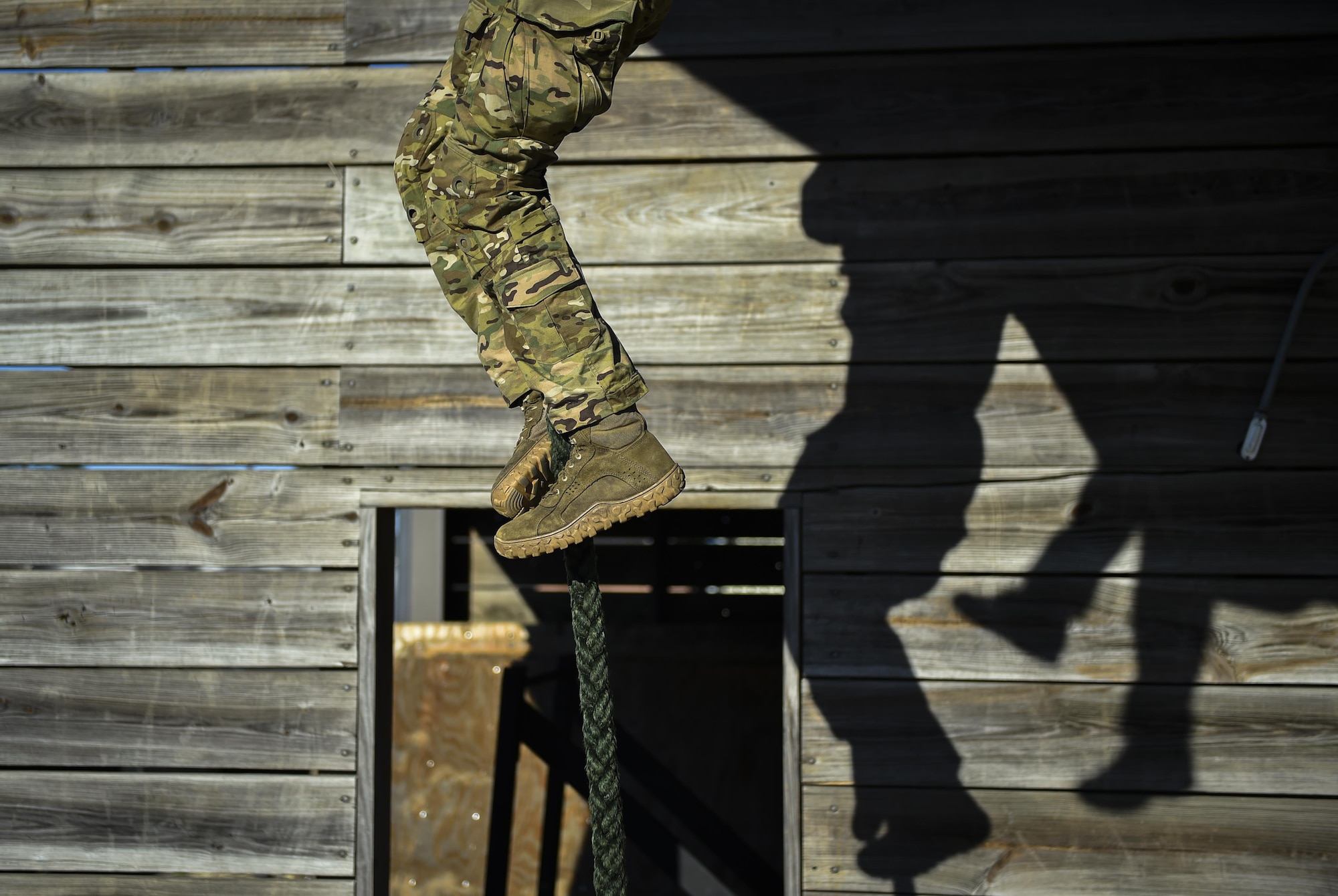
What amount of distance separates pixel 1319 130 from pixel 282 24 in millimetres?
2486

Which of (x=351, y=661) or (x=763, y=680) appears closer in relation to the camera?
(x=351, y=661)

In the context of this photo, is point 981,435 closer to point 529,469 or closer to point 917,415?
point 917,415

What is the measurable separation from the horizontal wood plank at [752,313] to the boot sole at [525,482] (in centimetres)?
115

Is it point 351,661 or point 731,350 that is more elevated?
point 731,350

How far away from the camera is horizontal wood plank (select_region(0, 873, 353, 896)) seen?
108 inches

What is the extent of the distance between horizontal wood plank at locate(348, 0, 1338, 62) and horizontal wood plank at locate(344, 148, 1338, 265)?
276 mm

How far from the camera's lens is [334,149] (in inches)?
111

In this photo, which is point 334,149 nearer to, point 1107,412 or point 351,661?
point 351,661

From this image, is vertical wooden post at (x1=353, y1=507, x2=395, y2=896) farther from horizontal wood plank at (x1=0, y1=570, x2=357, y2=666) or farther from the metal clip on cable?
the metal clip on cable

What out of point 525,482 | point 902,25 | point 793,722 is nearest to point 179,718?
point 793,722

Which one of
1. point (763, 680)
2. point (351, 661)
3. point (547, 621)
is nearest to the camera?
point (351, 661)

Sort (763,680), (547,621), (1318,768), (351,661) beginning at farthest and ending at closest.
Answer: (547,621), (763,680), (351,661), (1318,768)

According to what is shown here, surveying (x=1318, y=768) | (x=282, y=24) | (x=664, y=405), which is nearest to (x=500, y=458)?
(x=664, y=405)

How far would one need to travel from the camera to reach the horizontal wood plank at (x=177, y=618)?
277 centimetres
